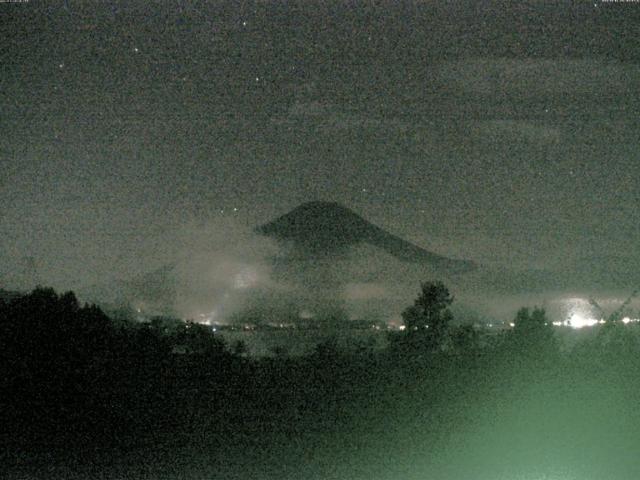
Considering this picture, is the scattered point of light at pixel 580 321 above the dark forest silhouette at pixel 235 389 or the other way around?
above

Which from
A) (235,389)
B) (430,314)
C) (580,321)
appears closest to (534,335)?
(580,321)

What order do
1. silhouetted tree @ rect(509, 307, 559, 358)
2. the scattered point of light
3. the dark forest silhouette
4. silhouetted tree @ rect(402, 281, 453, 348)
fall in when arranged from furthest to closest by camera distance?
silhouetted tree @ rect(402, 281, 453, 348) → the scattered point of light → silhouetted tree @ rect(509, 307, 559, 358) → the dark forest silhouette

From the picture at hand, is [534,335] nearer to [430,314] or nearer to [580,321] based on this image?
[580,321]

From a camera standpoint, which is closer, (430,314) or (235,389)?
(235,389)

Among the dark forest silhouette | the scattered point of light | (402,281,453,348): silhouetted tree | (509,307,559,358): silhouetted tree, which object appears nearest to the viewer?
the dark forest silhouette

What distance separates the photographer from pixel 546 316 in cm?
1752

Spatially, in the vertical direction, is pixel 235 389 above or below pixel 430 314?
below

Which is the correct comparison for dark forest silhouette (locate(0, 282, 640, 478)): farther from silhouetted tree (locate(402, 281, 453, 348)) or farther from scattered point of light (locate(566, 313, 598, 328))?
silhouetted tree (locate(402, 281, 453, 348))

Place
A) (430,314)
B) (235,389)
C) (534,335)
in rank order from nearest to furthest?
(235,389) → (534,335) → (430,314)

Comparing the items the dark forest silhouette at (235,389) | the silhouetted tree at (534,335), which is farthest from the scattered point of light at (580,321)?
the dark forest silhouette at (235,389)

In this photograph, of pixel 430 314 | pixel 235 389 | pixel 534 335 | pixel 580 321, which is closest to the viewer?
pixel 235 389

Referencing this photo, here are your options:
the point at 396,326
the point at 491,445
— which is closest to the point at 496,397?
the point at 491,445

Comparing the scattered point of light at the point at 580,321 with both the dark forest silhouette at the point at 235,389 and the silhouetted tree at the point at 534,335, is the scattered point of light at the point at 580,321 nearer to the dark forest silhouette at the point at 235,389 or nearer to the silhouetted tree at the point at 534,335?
the silhouetted tree at the point at 534,335

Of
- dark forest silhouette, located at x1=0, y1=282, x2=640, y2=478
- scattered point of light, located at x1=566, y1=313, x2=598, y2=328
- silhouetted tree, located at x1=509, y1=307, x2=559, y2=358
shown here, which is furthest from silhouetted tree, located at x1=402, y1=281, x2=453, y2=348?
dark forest silhouette, located at x1=0, y1=282, x2=640, y2=478
